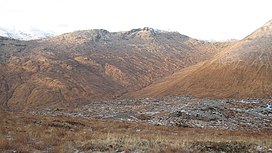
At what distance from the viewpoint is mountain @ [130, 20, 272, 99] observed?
464 feet

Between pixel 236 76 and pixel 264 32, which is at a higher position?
pixel 264 32

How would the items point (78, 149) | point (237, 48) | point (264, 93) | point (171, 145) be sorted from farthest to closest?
1. point (237, 48)
2. point (264, 93)
3. point (171, 145)
4. point (78, 149)

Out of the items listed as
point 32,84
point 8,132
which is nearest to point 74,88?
point 32,84

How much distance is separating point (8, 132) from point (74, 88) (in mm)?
155847

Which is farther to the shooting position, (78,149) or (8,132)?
(8,132)

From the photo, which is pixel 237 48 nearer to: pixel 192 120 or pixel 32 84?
pixel 32 84

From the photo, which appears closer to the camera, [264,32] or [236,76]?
[236,76]

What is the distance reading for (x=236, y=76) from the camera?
15338cm

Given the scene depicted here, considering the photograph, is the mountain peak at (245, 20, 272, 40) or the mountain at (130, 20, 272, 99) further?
the mountain peak at (245, 20, 272, 40)

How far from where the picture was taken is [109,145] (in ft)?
72.6

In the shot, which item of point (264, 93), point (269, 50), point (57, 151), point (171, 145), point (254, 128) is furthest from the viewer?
point (269, 50)

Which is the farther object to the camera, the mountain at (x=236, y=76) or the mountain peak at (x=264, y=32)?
the mountain peak at (x=264, y=32)

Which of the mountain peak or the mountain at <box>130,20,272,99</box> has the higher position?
the mountain peak

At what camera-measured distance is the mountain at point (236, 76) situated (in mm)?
141375
